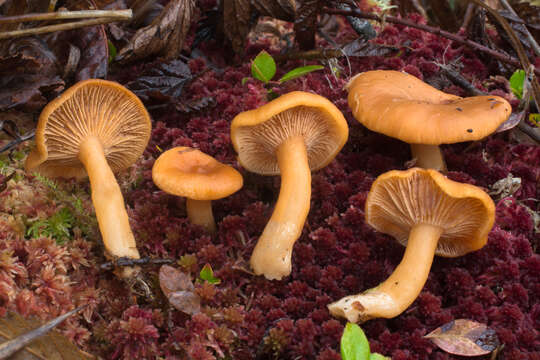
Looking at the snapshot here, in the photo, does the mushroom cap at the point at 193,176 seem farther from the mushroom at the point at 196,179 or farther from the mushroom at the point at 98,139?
the mushroom at the point at 98,139

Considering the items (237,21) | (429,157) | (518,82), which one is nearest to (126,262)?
(429,157)

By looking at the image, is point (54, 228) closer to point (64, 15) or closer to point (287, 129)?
point (64, 15)

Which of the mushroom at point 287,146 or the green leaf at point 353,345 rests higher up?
the mushroom at point 287,146

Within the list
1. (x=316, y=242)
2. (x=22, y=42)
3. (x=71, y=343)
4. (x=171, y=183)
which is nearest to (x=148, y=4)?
(x=22, y=42)

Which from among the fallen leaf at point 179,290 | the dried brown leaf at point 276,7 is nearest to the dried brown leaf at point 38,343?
the fallen leaf at point 179,290

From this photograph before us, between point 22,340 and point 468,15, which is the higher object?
point 468,15
